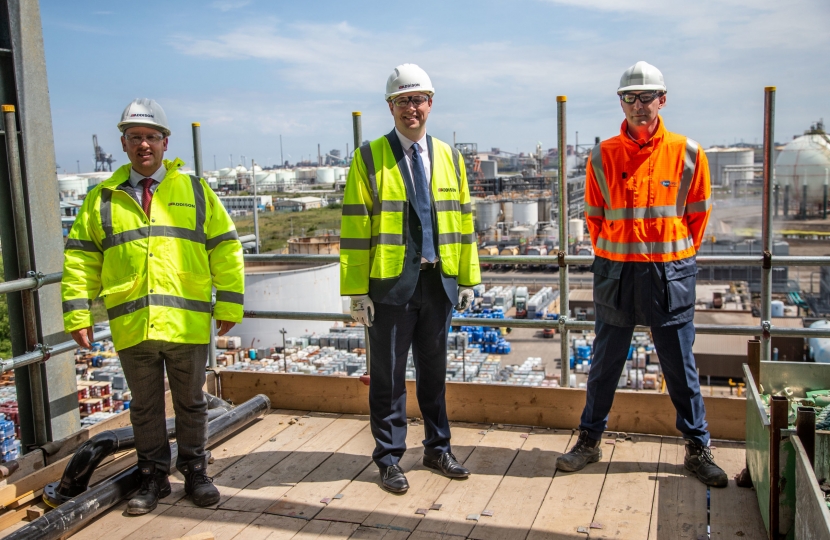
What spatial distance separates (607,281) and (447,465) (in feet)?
3.48

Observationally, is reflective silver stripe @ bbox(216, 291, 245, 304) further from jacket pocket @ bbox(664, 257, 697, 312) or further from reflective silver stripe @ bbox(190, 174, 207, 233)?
jacket pocket @ bbox(664, 257, 697, 312)

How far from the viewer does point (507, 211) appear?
4628 cm

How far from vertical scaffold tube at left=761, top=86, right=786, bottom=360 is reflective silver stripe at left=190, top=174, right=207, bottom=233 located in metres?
2.51

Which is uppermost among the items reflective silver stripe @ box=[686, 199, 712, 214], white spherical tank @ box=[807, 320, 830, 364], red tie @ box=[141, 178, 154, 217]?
red tie @ box=[141, 178, 154, 217]

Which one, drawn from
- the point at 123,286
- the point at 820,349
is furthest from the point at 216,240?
the point at 820,349

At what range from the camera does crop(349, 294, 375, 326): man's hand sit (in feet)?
10.5

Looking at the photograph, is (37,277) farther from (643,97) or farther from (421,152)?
(643,97)

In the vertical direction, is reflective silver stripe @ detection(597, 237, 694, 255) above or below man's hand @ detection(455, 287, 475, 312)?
above

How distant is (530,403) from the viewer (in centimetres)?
390

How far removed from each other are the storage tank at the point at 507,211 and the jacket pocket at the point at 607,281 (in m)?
42.7

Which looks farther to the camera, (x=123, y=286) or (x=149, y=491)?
(x=149, y=491)

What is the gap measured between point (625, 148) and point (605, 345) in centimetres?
85

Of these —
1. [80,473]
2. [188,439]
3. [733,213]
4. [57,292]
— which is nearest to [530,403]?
[188,439]

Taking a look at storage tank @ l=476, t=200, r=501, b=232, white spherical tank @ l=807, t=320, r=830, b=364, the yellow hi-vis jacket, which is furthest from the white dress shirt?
storage tank @ l=476, t=200, r=501, b=232
